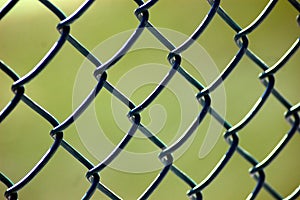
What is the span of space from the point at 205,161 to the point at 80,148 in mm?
476

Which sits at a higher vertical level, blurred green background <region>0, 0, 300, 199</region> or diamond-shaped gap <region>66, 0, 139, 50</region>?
diamond-shaped gap <region>66, 0, 139, 50</region>

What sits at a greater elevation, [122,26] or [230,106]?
[122,26]

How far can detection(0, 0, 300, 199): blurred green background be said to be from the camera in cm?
195

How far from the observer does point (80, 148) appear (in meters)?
2.02

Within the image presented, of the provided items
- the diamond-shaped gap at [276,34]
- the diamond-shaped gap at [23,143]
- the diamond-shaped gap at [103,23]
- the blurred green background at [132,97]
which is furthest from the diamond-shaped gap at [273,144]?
the diamond-shaped gap at [23,143]

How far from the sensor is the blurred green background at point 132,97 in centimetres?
195

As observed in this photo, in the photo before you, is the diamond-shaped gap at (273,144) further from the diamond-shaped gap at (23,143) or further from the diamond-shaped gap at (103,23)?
the diamond-shaped gap at (23,143)

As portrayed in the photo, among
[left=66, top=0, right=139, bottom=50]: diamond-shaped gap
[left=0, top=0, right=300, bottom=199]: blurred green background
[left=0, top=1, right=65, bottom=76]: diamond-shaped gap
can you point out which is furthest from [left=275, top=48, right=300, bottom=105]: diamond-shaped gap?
[left=0, top=1, right=65, bottom=76]: diamond-shaped gap

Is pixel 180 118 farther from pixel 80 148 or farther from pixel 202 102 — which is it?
pixel 202 102

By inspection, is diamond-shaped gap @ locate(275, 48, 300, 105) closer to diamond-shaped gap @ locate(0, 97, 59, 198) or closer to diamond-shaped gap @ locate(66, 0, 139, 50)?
diamond-shaped gap @ locate(66, 0, 139, 50)

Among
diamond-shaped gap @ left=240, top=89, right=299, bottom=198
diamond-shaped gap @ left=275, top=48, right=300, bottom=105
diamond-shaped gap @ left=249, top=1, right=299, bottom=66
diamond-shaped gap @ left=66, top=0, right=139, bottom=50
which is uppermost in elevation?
diamond-shaped gap @ left=66, top=0, right=139, bottom=50

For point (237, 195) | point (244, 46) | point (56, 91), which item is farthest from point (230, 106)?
point (244, 46)

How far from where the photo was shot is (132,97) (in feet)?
6.33

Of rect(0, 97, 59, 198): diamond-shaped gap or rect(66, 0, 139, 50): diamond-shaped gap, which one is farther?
rect(66, 0, 139, 50): diamond-shaped gap
